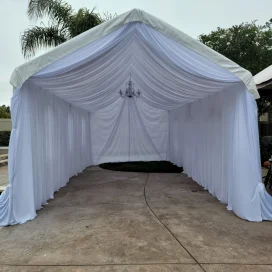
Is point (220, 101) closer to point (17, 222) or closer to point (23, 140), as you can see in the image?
point (23, 140)

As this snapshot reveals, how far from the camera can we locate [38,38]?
8.64 meters

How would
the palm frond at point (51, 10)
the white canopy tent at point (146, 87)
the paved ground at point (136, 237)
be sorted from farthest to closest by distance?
the palm frond at point (51, 10), the white canopy tent at point (146, 87), the paved ground at point (136, 237)

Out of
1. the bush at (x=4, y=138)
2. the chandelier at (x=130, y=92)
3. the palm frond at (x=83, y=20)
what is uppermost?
the palm frond at (x=83, y=20)

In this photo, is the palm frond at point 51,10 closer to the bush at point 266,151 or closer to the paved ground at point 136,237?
the paved ground at point 136,237

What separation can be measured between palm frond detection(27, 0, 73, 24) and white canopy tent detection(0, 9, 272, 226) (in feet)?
13.1

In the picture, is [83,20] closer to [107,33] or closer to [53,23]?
[53,23]

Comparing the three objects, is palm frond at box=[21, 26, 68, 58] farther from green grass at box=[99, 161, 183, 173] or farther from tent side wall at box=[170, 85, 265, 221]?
tent side wall at box=[170, 85, 265, 221]

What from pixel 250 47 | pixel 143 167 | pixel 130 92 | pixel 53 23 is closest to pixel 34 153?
pixel 130 92

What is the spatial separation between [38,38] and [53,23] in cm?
70

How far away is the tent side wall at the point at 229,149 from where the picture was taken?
3783 millimetres

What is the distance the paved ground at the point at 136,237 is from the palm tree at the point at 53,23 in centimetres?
574

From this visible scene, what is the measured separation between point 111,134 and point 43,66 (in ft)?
20.5

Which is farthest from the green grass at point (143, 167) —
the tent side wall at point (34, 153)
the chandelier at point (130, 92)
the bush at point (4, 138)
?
the bush at point (4, 138)

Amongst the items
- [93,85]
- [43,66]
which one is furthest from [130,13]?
[93,85]
